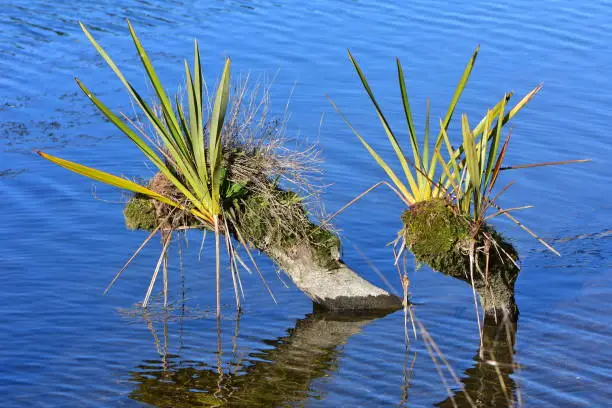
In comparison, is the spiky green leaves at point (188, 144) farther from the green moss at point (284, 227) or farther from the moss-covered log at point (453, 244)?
the moss-covered log at point (453, 244)

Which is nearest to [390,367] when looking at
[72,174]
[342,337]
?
[342,337]

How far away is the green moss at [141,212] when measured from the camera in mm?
7070

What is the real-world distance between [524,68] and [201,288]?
26.6 feet

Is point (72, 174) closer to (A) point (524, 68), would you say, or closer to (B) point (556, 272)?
(B) point (556, 272)

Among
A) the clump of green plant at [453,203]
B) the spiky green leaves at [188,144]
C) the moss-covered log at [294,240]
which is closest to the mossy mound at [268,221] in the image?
the moss-covered log at [294,240]

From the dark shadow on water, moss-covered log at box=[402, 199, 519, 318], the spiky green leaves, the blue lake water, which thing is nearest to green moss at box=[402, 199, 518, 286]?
moss-covered log at box=[402, 199, 519, 318]

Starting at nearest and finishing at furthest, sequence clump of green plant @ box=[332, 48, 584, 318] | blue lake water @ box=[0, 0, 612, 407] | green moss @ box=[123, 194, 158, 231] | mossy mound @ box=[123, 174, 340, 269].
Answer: clump of green plant @ box=[332, 48, 584, 318] → blue lake water @ box=[0, 0, 612, 407] → mossy mound @ box=[123, 174, 340, 269] → green moss @ box=[123, 194, 158, 231]

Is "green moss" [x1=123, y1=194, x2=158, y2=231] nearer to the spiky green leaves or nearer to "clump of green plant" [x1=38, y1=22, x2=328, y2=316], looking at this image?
"clump of green plant" [x1=38, y1=22, x2=328, y2=316]

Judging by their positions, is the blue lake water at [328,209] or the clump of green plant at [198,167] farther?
the blue lake water at [328,209]

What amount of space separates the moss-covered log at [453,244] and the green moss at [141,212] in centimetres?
190

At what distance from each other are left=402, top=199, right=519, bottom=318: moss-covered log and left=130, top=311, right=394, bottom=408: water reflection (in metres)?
1.06

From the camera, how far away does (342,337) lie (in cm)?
732

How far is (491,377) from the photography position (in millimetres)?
6738

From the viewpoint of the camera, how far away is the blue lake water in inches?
261
